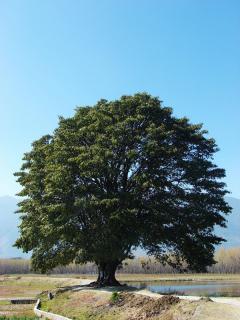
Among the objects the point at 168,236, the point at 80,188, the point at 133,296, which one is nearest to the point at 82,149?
the point at 80,188

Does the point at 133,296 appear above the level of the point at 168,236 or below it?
below

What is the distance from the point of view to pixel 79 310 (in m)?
32.9

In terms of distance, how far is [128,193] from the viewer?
42375 millimetres

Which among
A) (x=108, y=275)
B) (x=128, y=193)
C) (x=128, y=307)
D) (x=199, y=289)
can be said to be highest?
(x=128, y=193)

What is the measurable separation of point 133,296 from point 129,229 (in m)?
11.8

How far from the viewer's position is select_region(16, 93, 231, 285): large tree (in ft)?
139

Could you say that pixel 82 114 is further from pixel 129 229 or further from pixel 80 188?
pixel 129 229

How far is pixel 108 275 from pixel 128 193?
8253 mm

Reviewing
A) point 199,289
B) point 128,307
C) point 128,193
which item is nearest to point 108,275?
point 128,193

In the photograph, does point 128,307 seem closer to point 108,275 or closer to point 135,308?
point 135,308

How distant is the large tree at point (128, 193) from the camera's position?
42.2 m

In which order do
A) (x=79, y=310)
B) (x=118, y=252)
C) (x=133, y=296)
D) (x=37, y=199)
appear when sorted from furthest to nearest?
1. (x=37, y=199)
2. (x=118, y=252)
3. (x=79, y=310)
4. (x=133, y=296)

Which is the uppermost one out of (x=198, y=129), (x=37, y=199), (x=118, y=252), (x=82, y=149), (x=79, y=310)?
(x=198, y=129)

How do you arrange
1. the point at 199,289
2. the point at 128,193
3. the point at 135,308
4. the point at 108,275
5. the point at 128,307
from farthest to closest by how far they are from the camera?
the point at 199,289
the point at 108,275
the point at 128,193
the point at 128,307
the point at 135,308
